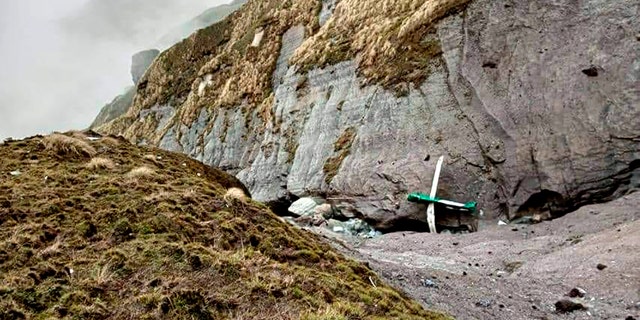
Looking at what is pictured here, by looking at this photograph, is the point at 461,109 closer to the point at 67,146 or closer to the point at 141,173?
the point at 141,173

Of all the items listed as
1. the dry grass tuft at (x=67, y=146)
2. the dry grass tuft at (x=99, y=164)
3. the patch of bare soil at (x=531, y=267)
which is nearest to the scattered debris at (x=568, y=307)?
the patch of bare soil at (x=531, y=267)

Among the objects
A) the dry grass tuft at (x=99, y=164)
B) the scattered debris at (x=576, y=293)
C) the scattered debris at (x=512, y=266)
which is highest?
the dry grass tuft at (x=99, y=164)

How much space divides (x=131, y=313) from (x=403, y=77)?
97.8ft

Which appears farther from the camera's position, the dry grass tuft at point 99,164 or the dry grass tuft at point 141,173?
the dry grass tuft at point 99,164

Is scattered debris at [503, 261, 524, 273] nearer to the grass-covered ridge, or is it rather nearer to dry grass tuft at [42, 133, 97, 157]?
the grass-covered ridge

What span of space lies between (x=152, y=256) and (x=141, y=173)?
18.0 ft

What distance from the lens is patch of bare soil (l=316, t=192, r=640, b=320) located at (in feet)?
47.0

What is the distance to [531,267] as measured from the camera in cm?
1875

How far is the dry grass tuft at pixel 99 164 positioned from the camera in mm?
14977

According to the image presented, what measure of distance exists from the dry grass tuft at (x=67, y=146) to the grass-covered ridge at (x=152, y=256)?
0.87 m

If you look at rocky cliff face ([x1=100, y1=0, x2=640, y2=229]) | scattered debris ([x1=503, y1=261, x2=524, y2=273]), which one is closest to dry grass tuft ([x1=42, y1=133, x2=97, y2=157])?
scattered debris ([x1=503, y1=261, x2=524, y2=273])

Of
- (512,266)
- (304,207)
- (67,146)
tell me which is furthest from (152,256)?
(304,207)

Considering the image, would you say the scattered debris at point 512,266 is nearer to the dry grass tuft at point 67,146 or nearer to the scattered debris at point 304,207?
the dry grass tuft at point 67,146

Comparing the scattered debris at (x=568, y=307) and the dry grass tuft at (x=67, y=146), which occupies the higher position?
the dry grass tuft at (x=67, y=146)
